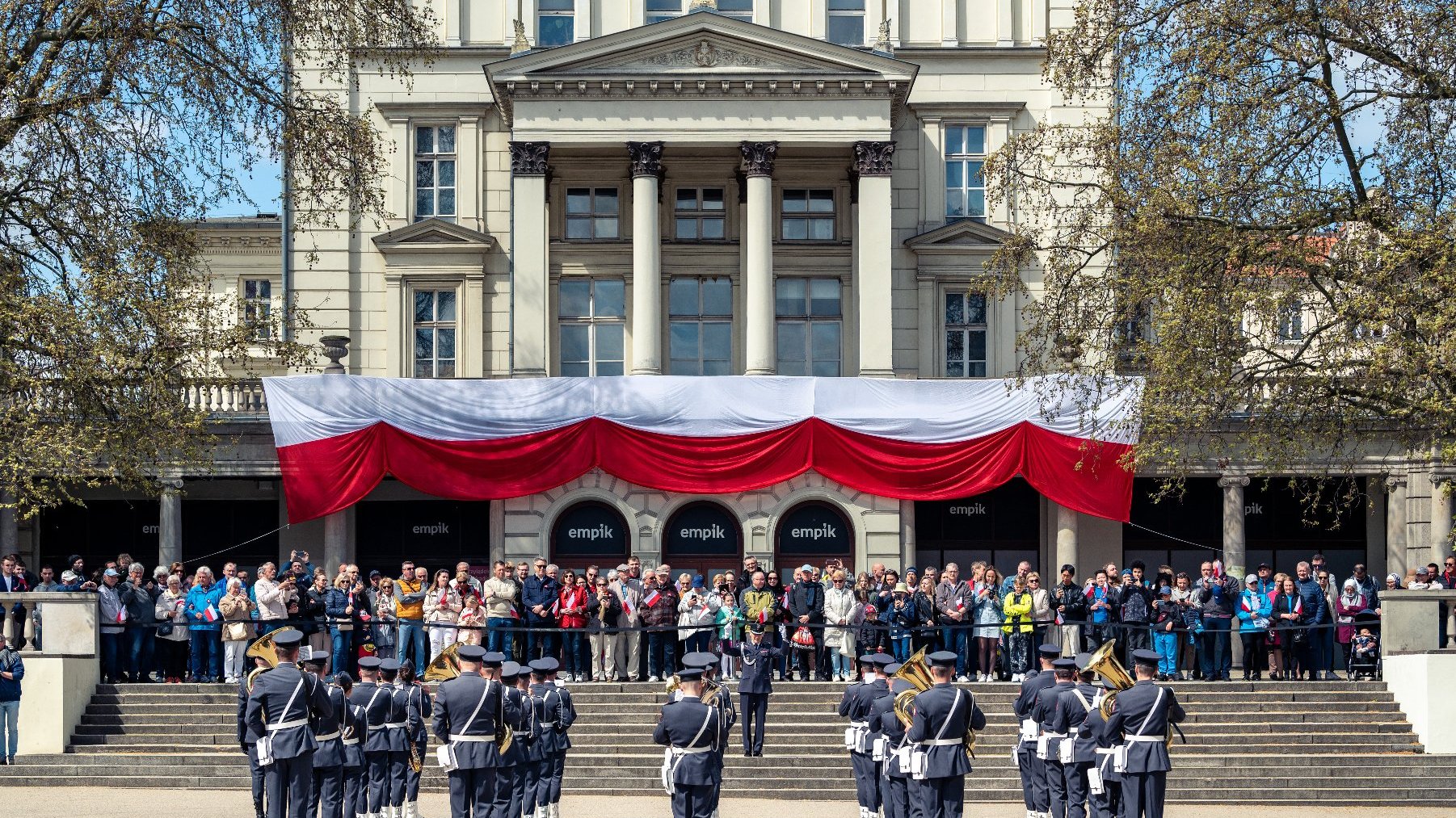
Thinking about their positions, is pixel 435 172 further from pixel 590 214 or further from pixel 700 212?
pixel 700 212

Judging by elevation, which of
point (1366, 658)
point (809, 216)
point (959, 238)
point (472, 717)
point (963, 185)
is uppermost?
point (963, 185)

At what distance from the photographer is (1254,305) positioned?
88.3ft

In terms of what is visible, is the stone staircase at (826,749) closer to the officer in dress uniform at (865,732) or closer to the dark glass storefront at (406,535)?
the officer in dress uniform at (865,732)

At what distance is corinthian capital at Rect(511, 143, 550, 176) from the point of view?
42.4 meters

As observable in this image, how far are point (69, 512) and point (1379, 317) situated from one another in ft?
97.4

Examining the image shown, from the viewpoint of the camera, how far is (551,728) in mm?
22250

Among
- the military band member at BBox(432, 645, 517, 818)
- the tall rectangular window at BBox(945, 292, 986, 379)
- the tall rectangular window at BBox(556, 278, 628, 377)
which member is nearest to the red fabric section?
the tall rectangular window at BBox(556, 278, 628, 377)

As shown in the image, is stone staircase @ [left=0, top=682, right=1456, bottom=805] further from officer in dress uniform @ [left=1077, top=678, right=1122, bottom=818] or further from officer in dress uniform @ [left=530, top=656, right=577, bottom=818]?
officer in dress uniform @ [left=1077, top=678, right=1122, bottom=818]

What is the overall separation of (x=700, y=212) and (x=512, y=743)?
25.9m

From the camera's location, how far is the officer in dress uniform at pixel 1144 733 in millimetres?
20547

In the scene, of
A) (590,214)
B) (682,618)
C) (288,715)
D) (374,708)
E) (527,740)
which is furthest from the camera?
(590,214)

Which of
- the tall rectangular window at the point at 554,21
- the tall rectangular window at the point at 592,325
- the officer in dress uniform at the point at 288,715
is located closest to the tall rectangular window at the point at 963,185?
the tall rectangular window at the point at 592,325

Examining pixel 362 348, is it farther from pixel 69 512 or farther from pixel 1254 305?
pixel 1254 305

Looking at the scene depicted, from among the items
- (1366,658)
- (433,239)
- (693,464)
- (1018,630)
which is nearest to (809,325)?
(693,464)
